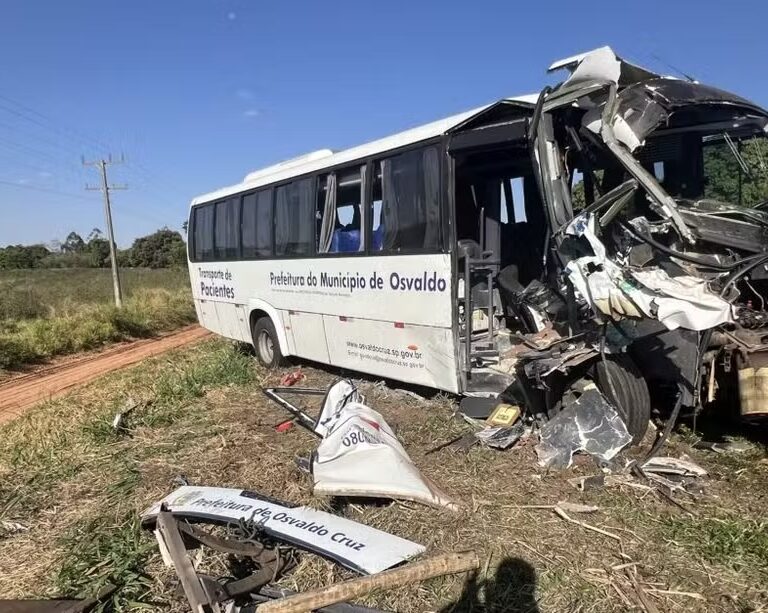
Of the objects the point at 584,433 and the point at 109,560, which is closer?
the point at 109,560

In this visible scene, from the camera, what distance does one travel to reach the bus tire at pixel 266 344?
9.34 metres

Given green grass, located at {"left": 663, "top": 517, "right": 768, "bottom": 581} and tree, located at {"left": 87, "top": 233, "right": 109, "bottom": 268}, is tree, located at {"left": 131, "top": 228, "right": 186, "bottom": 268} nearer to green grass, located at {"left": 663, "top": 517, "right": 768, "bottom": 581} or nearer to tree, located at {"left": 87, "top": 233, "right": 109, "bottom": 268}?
tree, located at {"left": 87, "top": 233, "right": 109, "bottom": 268}

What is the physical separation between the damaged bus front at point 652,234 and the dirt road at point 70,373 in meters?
8.07

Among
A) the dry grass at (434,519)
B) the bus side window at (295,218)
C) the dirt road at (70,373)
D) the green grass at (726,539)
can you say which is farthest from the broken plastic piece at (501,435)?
the dirt road at (70,373)

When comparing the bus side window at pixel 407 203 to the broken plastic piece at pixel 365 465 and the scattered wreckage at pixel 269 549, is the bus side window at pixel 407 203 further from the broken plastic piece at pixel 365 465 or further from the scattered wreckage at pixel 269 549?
the scattered wreckage at pixel 269 549

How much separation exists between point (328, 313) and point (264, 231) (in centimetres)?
208

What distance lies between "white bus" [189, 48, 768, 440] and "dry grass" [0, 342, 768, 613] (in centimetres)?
74

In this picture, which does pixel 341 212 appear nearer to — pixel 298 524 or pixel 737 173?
pixel 737 173

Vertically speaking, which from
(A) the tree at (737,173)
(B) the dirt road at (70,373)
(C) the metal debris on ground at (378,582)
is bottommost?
(B) the dirt road at (70,373)

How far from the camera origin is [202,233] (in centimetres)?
1127

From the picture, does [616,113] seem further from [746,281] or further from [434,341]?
[434,341]

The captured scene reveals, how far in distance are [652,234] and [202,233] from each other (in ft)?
27.8

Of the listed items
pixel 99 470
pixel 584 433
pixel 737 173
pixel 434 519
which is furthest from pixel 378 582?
pixel 737 173

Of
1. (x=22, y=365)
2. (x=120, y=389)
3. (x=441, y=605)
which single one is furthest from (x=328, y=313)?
(x=22, y=365)
